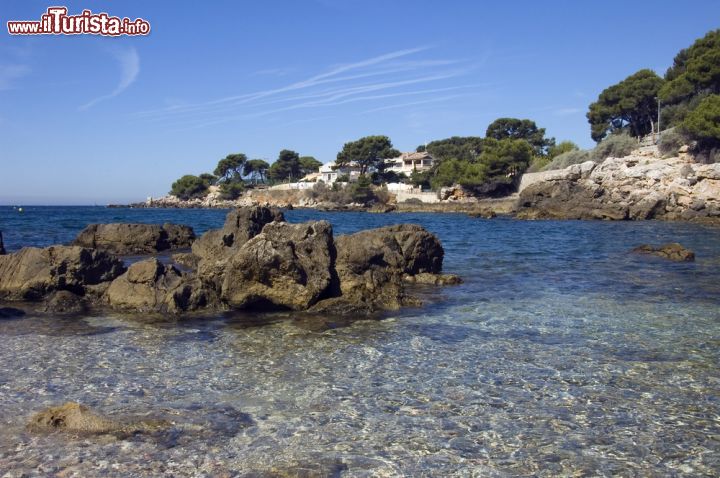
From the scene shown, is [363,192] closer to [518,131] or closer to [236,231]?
[518,131]

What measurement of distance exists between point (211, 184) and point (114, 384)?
5959 inches

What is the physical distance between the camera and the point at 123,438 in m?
6.48

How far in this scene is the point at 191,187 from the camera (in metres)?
145

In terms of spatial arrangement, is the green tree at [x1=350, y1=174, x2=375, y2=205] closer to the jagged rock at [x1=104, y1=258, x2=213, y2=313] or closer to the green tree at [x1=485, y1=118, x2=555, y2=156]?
→ the green tree at [x1=485, y1=118, x2=555, y2=156]

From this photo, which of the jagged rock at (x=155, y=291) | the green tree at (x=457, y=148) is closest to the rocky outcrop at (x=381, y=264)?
the jagged rock at (x=155, y=291)

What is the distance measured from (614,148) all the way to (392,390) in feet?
252

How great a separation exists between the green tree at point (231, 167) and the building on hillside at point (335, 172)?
2078cm

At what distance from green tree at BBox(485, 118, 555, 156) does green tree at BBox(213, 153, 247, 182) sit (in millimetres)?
66099

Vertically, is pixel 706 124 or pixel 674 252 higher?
pixel 706 124

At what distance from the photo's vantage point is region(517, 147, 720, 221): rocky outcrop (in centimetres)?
5578

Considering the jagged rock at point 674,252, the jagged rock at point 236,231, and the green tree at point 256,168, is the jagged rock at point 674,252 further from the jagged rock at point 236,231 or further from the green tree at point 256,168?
the green tree at point 256,168

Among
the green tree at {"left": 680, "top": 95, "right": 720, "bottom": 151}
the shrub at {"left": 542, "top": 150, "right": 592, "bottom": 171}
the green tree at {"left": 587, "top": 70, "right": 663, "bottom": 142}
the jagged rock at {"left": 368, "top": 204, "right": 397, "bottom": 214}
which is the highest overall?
the green tree at {"left": 587, "top": 70, "right": 663, "bottom": 142}

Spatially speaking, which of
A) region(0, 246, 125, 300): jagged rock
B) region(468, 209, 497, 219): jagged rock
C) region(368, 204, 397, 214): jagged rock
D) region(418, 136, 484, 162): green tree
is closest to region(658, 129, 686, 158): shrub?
region(468, 209, 497, 219): jagged rock

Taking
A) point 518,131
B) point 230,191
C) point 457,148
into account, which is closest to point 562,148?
point 518,131
